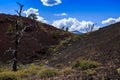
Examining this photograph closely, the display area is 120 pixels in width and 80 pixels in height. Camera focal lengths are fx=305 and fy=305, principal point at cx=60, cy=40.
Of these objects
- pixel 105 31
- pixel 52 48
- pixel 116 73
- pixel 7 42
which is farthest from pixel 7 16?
pixel 116 73

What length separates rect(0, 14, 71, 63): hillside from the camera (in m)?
52.9

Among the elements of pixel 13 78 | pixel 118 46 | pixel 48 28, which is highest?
pixel 48 28

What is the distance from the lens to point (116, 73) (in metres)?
15.8

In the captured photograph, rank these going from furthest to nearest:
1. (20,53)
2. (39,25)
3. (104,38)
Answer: (39,25)
(20,53)
(104,38)

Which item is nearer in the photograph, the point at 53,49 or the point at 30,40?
the point at 53,49

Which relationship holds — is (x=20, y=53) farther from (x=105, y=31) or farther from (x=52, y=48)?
(x=105, y=31)

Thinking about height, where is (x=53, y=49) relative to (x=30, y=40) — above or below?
below

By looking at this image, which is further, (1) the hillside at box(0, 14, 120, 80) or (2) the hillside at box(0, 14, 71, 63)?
(2) the hillside at box(0, 14, 71, 63)

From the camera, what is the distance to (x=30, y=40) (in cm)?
5959

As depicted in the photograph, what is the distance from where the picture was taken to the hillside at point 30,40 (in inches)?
2082

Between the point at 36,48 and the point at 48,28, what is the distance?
12.7m

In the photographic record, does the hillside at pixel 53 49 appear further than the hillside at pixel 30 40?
No

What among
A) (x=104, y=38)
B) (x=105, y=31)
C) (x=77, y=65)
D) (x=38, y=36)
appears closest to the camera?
(x=77, y=65)

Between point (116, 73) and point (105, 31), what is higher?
point (105, 31)
